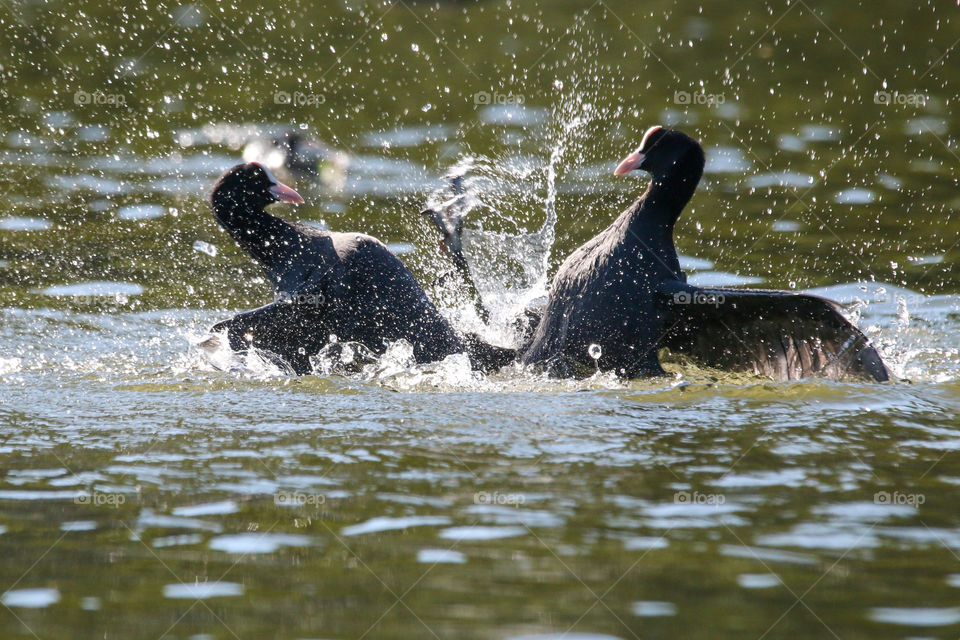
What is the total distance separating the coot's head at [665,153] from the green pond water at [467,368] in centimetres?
113

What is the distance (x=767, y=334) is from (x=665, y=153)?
3.67 feet

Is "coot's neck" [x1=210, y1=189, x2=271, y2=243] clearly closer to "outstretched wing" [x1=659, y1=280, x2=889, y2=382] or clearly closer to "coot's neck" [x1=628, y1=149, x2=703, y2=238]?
"coot's neck" [x1=628, y1=149, x2=703, y2=238]

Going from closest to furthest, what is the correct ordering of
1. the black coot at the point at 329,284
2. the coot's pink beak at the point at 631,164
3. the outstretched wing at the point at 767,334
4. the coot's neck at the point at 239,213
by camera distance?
1. the outstretched wing at the point at 767,334
2. the coot's pink beak at the point at 631,164
3. the black coot at the point at 329,284
4. the coot's neck at the point at 239,213

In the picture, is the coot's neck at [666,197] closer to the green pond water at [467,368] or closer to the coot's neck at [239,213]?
the green pond water at [467,368]

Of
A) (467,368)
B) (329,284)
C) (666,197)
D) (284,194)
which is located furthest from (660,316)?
(284,194)

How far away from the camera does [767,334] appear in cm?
567

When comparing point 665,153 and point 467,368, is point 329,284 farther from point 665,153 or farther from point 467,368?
point 665,153

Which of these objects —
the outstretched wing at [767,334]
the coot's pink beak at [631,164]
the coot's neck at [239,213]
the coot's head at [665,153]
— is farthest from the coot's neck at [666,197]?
the coot's neck at [239,213]

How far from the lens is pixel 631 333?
5805 millimetres

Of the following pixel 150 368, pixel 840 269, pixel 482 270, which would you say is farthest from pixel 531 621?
pixel 840 269

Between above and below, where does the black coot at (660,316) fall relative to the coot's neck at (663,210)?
below

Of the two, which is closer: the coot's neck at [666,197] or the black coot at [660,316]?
the black coot at [660,316]

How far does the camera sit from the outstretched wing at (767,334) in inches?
210

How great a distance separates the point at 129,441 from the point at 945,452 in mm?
3477
